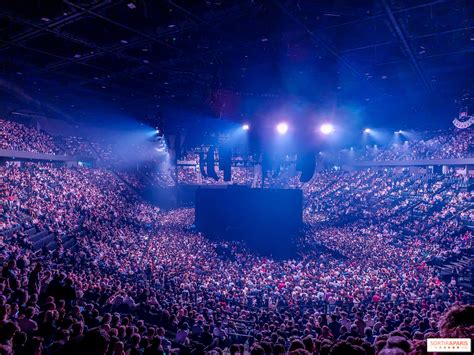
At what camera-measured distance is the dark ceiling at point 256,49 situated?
10258mm

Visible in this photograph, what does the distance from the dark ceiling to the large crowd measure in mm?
7860

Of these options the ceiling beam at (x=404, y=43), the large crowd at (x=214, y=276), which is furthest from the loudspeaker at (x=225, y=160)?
the ceiling beam at (x=404, y=43)

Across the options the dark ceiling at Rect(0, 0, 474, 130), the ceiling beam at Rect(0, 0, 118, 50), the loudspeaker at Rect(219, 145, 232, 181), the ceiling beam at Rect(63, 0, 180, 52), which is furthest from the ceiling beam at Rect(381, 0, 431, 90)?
the loudspeaker at Rect(219, 145, 232, 181)

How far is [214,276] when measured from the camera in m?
17.9

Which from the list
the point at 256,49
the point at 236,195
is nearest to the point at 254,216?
the point at 236,195

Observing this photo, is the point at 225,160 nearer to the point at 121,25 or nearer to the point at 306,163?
the point at 306,163

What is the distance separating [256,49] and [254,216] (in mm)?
17787

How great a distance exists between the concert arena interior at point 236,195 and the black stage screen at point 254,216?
15 cm

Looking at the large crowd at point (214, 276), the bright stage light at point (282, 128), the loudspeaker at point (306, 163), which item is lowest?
the large crowd at point (214, 276)

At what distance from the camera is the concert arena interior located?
8695mm

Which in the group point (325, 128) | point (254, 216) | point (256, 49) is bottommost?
point (254, 216)

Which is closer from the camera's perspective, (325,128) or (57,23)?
(57,23)

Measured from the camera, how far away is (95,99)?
25391 mm

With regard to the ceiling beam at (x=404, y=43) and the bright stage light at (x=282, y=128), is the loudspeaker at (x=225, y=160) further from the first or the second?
the ceiling beam at (x=404, y=43)
